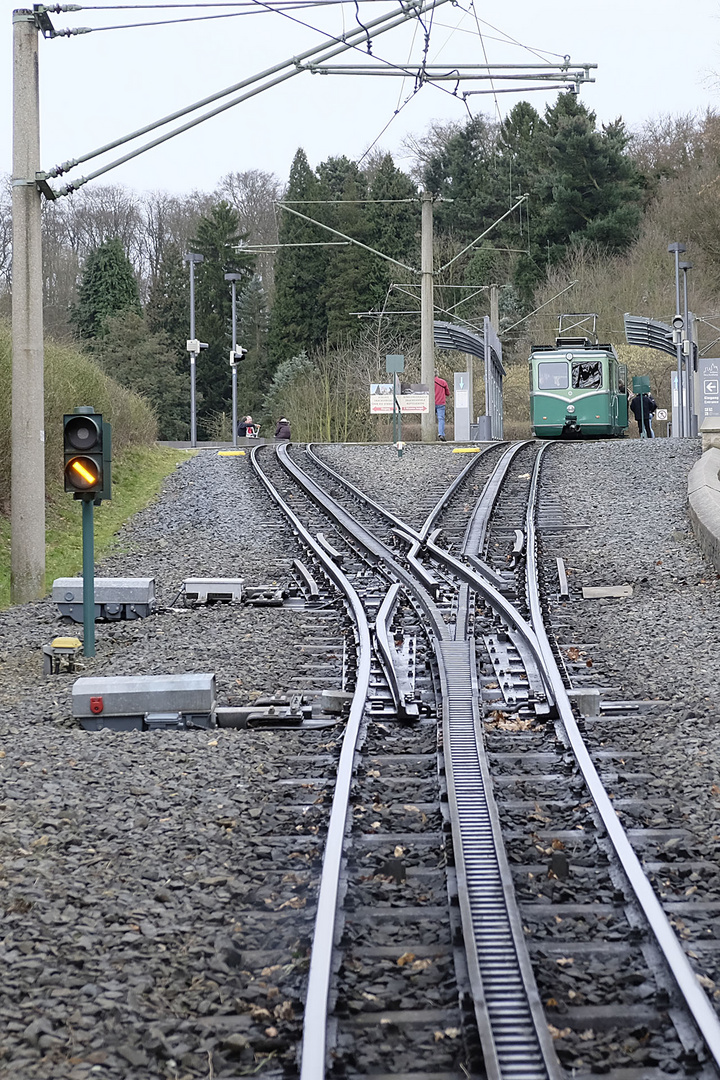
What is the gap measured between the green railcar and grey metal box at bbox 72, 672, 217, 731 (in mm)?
28573

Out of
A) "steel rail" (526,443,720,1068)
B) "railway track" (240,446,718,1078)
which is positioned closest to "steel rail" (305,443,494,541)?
"railway track" (240,446,718,1078)

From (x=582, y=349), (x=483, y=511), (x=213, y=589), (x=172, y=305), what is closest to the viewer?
(x=213, y=589)

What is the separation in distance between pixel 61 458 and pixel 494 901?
58.4ft

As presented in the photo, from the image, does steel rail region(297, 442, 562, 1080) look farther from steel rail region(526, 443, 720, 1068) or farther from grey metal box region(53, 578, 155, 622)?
grey metal box region(53, 578, 155, 622)

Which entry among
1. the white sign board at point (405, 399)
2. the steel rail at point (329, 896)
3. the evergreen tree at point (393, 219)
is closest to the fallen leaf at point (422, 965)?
the steel rail at point (329, 896)

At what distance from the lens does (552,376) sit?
117 feet

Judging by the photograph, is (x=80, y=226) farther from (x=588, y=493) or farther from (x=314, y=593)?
(x=314, y=593)

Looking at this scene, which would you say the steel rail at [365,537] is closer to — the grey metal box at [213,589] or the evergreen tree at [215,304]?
the grey metal box at [213,589]

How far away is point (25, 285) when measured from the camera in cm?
1370

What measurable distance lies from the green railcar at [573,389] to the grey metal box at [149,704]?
28.6 metres

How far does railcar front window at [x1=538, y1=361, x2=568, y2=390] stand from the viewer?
116 ft

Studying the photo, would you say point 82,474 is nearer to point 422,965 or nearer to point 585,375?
point 422,965

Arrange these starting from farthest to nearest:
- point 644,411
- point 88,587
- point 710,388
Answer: point 644,411, point 710,388, point 88,587

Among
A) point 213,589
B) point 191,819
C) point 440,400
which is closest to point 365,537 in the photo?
point 213,589
